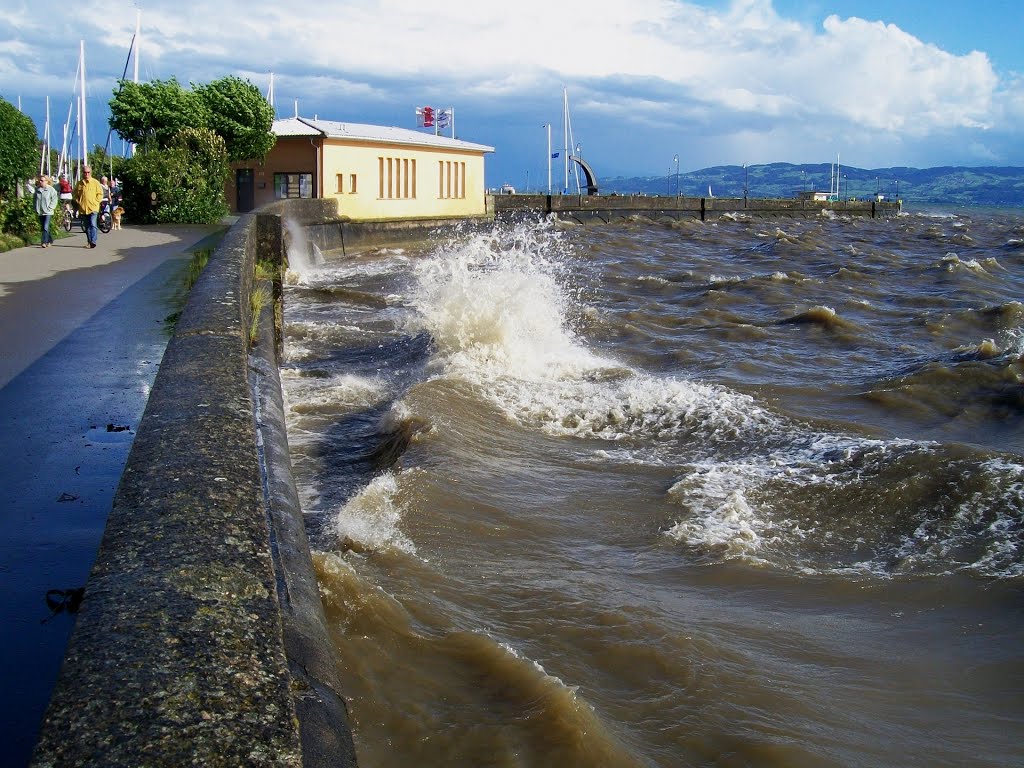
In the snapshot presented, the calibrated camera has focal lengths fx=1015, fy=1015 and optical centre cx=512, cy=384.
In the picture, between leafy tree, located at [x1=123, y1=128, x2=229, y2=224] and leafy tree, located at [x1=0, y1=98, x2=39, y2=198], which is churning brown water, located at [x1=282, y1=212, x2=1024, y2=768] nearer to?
leafy tree, located at [x1=0, y1=98, x2=39, y2=198]

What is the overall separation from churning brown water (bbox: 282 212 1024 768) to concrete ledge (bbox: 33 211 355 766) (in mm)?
1001

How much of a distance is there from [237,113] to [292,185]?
5052mm

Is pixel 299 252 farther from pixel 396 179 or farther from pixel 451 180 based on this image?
pixel 451 180

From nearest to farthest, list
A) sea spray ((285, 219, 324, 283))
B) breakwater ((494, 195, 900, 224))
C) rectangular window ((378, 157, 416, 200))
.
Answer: sea spray ((285, 219, 324, 283)) → rectangular window ((378, 157, 416, 200)) → breakwater ((494, 195, 900, 224))

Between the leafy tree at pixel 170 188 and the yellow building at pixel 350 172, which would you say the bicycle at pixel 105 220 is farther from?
the yellow building at pixel 350 172

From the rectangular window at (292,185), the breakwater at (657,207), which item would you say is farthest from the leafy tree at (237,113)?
the breakwater at (657,207)

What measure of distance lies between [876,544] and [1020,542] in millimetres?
800

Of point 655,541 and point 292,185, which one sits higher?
point 292,185

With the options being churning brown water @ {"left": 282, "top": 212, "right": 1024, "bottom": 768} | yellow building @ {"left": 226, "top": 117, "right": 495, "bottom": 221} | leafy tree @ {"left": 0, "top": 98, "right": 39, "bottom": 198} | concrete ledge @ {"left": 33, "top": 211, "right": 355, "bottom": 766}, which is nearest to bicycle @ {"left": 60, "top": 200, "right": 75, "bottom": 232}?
leafy tree @ {"left": 0, "top": 98, "right": 39, "bottom": 198}

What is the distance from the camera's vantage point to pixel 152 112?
86.6ft

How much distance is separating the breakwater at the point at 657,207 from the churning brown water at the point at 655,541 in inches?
1506

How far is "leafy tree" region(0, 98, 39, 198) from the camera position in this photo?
17.6m

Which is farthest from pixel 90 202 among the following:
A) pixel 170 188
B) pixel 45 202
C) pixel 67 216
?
pixel 67 216

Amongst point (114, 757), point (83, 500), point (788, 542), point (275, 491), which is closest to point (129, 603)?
point (114, 757)
